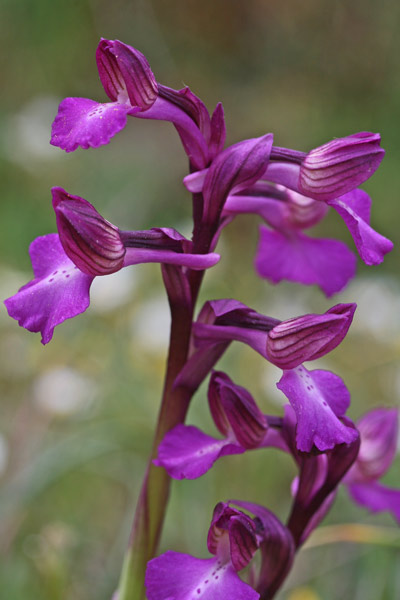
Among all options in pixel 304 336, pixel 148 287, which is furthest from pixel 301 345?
pixel 148 287

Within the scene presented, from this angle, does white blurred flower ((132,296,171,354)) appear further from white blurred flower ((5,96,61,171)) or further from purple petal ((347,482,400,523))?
white blurred flower ((5,96,61,171))

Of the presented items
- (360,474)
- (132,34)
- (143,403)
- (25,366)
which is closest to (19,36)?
(132,34)

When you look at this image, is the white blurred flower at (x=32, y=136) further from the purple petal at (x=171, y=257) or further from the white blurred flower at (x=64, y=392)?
the purple petal at (x=171, y=257)

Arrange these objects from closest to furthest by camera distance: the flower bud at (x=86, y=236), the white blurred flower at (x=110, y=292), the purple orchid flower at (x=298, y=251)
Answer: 1. the flower bud at (x=86, y=236)
2. the purple orchid flower at (x=298, y=251)
3. the white blurred flower at (x=110, y=292)

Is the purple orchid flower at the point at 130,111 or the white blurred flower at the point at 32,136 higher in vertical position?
the purple orchid flower at the point at 130,111

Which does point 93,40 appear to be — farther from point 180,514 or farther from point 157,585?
point 157,585

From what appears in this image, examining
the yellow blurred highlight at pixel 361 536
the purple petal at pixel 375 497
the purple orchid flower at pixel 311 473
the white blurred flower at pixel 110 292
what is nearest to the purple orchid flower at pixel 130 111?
the purple orchid flower at pixel 311 473

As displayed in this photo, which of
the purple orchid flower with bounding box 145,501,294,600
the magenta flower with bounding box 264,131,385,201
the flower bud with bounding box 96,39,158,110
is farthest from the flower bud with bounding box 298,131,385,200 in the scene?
the purple orchid flower with bounding box 145,501,294,600
